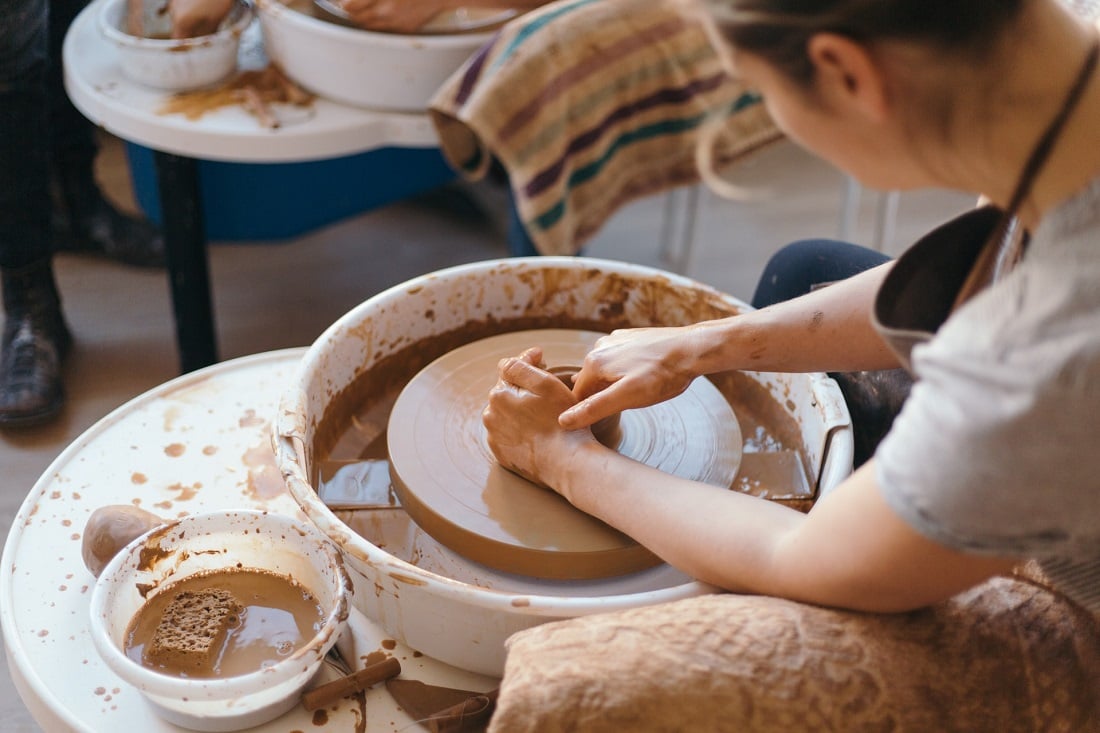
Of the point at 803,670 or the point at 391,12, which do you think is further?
the point at 391,12

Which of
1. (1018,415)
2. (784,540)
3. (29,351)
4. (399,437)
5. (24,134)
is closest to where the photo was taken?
(1018,415)

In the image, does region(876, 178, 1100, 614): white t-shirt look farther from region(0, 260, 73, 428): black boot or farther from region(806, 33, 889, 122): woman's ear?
region(0, 260, 73, 428): black boot

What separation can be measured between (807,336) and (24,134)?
187cm

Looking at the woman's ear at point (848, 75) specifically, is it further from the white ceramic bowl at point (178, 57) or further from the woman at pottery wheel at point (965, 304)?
the white ceramic bowl at point (178, 57)

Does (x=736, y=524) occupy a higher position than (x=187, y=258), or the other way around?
(x=736, y=524)

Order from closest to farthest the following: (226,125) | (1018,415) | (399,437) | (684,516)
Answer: (1018,415)
(684,516)
(399,437)
(226,125)

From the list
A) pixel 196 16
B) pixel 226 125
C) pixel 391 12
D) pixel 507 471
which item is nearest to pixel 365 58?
pixel 391 12

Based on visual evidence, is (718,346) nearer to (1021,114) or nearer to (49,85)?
(1021,114)

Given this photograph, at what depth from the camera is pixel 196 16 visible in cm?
222

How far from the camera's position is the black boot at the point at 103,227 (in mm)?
3059

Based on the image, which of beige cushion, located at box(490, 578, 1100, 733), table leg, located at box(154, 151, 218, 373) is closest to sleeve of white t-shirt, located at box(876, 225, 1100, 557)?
beige cushion, located at box(490, 578, 1100, 733)

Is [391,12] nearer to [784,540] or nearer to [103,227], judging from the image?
[103,227]

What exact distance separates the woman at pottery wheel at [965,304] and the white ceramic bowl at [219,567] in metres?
0.47

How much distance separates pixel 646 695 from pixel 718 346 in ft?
1.92
